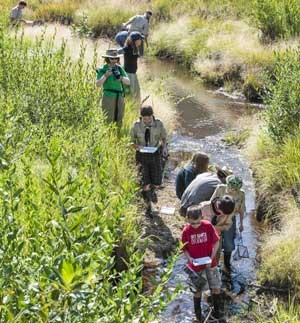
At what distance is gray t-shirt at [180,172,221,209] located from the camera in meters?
7.20

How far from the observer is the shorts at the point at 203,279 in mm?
6543

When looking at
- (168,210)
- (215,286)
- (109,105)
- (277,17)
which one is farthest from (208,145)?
(277,17)

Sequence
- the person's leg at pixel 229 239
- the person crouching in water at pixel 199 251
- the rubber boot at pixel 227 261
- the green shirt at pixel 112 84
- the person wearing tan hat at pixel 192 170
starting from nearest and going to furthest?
the person crouching in water at pixel 199 251 → the person's leg at pixel 229 239 → the rubber boot at pixel 227 261 → the person wearing tan hat at pixel 192 170 → the green shirt at pixel 112 84

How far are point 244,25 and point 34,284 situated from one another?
18193 mm

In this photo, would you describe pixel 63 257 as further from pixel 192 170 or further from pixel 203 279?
pixel 192 170

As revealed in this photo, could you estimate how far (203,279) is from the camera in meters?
6.57

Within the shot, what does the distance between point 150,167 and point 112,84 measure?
135 centimetres

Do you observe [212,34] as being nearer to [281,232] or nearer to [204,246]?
[281,232]

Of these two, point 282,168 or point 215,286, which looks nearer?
point 215,286

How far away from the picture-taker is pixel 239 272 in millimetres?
7699

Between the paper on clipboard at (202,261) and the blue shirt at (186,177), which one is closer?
the paper on clipboard at (202,261)

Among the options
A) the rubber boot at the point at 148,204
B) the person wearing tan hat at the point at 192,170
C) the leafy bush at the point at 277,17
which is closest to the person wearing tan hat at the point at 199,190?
the person wearing tan hat at the point at 192,170

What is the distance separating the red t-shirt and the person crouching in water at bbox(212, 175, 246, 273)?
621 mm

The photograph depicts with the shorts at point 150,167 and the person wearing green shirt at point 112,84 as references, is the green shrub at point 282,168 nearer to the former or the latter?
the shorts at point 150,167
